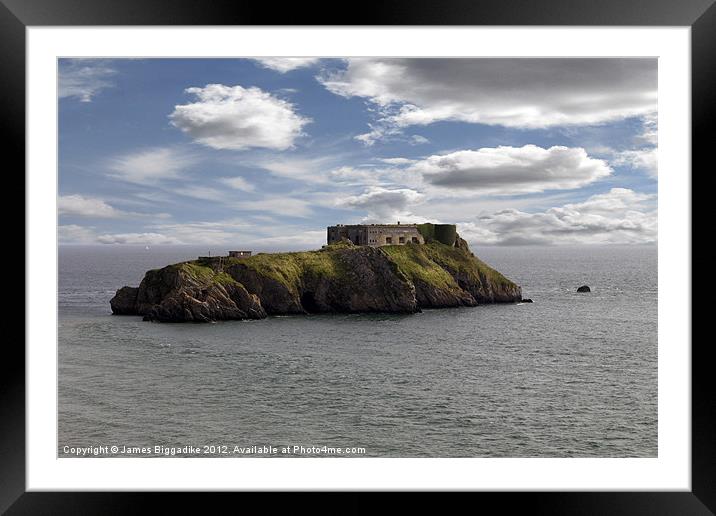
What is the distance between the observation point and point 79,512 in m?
4.47

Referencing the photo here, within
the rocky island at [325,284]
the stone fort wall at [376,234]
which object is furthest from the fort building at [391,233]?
the rocky island at [325,284]

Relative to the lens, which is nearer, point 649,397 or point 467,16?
point 467,16

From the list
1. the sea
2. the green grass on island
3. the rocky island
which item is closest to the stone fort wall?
the rocky island

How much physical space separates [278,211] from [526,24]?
3852 centimetres

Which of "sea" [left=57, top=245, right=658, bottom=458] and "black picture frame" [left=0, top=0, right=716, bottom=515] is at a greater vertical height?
"black picture frame" [left=0, top=0, right=716, bottom=515]

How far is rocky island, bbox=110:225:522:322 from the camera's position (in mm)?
31438

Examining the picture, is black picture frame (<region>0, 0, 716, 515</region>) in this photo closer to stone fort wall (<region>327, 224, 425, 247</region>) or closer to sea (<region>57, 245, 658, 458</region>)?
sea (<region>57, 245, 658, 458</region>)

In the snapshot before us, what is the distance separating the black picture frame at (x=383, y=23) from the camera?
4.30 m

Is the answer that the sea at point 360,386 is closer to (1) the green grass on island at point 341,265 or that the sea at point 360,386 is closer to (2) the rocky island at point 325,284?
(2) the rocky island at point 325,284

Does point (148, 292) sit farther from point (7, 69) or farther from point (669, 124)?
point (669, 124)

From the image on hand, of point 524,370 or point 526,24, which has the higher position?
point 526,24

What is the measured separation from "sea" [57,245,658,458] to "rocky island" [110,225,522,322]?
138cm

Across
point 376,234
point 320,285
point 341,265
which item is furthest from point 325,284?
point 376,234

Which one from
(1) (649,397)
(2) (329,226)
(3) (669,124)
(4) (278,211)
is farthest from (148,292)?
(3) (669,124)
